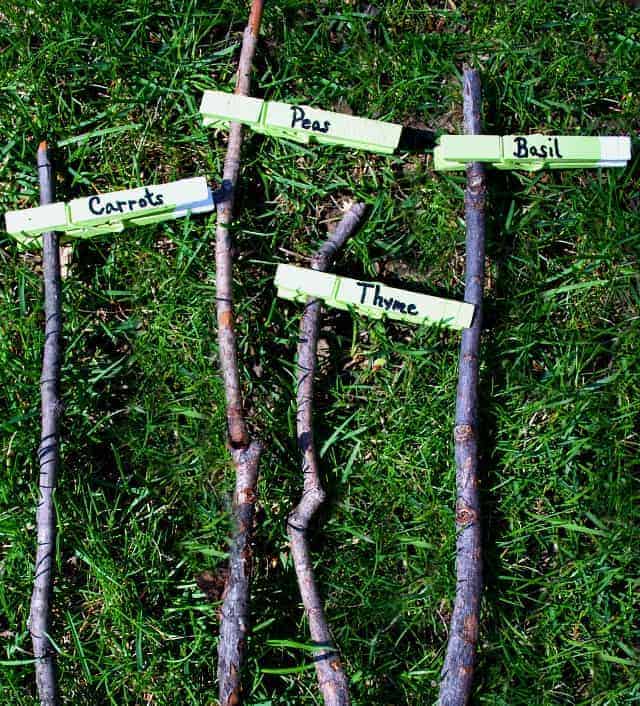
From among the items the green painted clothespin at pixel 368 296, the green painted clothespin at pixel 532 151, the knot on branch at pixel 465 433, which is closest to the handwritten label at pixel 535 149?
the green painted clothespin at pixel 532 151

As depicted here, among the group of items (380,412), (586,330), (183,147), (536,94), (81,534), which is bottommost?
(81,534)

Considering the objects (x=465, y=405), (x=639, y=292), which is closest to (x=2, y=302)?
(x=465, y=405)

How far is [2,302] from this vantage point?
291 centimetres

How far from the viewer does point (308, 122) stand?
9.06 ft

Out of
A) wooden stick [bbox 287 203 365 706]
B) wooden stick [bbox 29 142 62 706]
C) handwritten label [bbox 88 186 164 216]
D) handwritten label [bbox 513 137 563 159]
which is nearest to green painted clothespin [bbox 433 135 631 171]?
handwritten label [bbox 513 137 563 159]

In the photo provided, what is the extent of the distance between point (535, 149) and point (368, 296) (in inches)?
28.8

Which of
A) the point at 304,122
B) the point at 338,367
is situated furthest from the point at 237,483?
the point at 304,122

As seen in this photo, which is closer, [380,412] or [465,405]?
[465,405]

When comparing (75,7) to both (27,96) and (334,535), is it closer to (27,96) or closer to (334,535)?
(27,96)

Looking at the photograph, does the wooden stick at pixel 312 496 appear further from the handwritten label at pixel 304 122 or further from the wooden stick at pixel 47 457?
the wooden stick at pixel 47 457

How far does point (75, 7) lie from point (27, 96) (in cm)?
35

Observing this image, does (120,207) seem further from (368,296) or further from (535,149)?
(535,149)

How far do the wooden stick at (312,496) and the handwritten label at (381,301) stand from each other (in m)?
0.16

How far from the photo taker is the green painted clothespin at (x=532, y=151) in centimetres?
271
